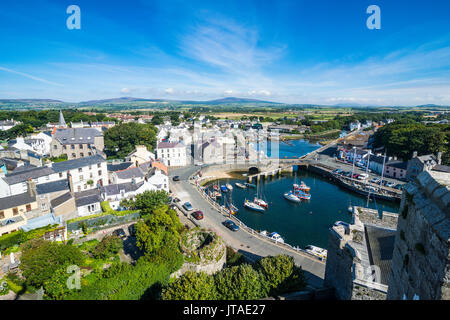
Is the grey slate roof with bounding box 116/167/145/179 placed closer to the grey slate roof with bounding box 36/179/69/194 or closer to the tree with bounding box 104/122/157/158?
the grey slate roof with bounding box 36/179/69/194

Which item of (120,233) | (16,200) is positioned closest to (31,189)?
(16,200)

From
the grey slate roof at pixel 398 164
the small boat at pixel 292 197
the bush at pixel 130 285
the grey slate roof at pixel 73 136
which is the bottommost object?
the small boat at pixel 292 197

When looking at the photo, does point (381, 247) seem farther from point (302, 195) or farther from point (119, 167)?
point (119, 167)

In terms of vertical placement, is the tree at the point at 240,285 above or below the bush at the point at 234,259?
above

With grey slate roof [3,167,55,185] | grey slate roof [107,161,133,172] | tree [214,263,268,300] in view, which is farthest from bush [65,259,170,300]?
grey slate roof [107,161,133,172]

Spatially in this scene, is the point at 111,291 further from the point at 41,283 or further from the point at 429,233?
the point at 429,233

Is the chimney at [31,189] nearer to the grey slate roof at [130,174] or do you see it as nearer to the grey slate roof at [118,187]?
the grey slate roof at [118,187]

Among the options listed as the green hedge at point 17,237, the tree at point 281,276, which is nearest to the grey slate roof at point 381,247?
the tree at point 281,276
